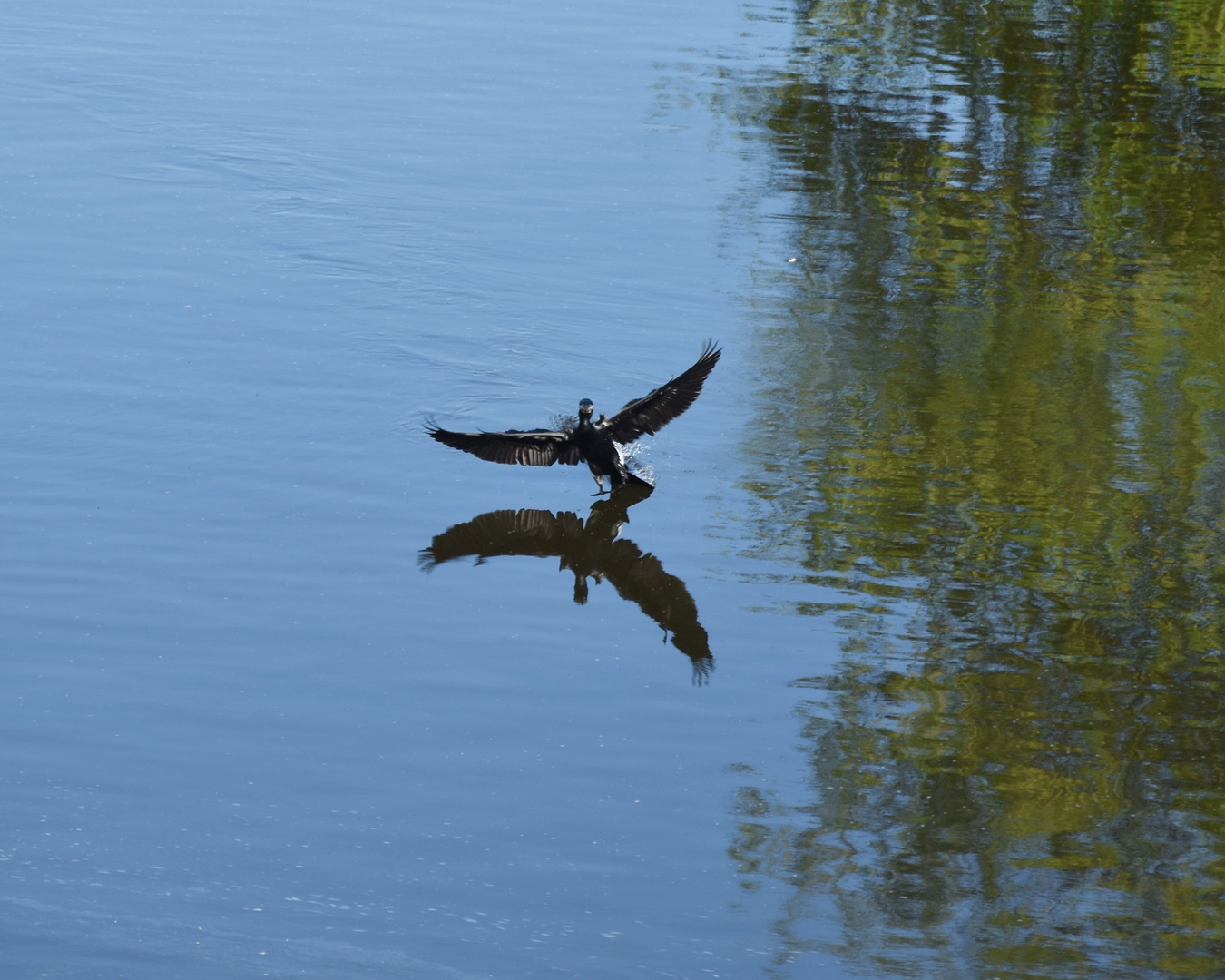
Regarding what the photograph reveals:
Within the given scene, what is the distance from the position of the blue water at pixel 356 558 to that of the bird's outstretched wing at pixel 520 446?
0.75 ft

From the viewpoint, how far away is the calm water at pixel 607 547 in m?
5.76

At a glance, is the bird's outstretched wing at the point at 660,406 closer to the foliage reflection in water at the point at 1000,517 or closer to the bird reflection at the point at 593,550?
the bird reflection at the point at 593,550

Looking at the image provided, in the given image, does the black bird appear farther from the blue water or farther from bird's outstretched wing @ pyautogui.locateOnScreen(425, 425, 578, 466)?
the blue water

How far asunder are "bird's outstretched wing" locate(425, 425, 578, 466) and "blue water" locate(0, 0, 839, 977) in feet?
0.75

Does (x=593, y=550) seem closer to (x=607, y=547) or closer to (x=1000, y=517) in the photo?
(x=607, y=547)

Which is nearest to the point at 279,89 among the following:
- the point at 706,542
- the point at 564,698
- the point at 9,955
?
the point at 706,542

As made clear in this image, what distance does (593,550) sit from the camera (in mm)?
8242

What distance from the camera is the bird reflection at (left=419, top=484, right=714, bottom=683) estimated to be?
25.1ft

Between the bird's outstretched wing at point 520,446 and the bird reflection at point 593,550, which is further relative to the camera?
the bird's outstretched wing at point 520,446

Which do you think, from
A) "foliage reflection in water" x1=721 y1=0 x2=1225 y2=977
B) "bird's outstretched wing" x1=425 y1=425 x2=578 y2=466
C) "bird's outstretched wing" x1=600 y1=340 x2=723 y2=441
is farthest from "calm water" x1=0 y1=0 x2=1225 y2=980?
"bird's outstretched wing" x1=600 y1=340 x2=723 y2=441

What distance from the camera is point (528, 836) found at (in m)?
6.04

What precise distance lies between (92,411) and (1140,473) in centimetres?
621

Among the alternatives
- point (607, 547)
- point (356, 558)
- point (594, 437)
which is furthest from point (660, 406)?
point (356, 558)

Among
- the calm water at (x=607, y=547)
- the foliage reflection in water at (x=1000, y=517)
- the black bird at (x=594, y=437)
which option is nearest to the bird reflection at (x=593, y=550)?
the calm water at (x=607, y=547)
